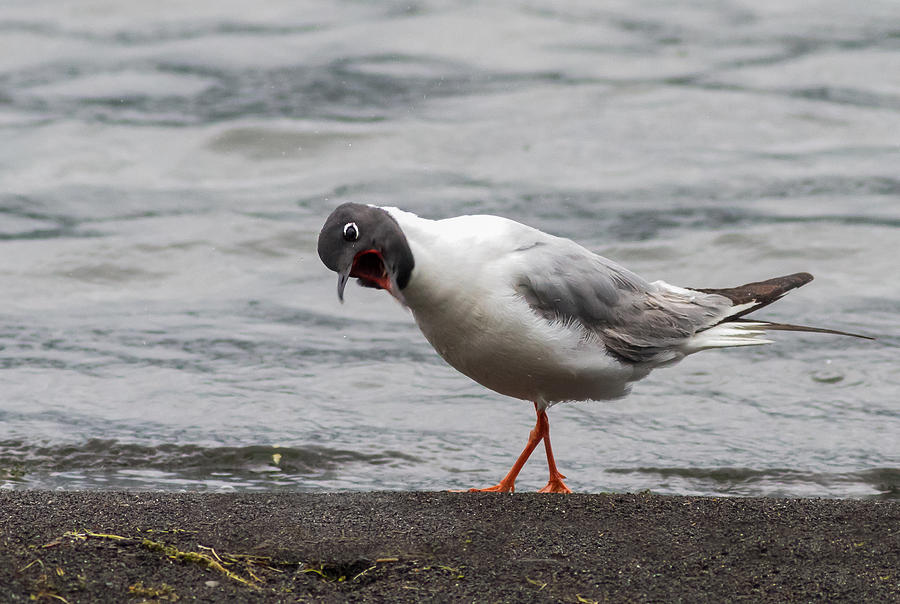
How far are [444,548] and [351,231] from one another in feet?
4.38

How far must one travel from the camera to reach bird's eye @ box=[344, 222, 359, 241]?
4.67 m

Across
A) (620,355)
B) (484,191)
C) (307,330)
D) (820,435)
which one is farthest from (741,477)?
(484,191)

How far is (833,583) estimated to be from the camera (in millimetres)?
3711

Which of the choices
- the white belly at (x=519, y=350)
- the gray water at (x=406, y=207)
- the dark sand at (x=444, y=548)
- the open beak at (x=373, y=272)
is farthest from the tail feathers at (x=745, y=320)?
the open beak at (x=373, y=272)

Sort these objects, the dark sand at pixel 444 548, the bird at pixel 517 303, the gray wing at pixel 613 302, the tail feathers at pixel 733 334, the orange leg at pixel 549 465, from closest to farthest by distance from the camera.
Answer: the dark sand at pixel 444 548
the bird at pixel 517 303
the gray wing at pixel 613 302
the orange leg at pixel 549 465
the tail feathers at pixel 733 334

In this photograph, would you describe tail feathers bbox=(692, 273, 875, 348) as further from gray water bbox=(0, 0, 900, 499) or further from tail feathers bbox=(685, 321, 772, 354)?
gray water bbox=(0, 0, 900, 499)

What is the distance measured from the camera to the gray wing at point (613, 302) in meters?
5.09

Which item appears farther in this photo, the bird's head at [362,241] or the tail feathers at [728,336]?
the tail feathers at [728,336]

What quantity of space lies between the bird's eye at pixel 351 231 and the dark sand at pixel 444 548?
3.40 ft

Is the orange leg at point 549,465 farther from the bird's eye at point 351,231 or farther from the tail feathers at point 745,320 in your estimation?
the bird's eye at point 351,231

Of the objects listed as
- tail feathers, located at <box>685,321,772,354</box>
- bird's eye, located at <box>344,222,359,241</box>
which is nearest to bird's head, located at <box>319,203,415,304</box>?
bird's eye, located at <box>344,222,359,241</box>

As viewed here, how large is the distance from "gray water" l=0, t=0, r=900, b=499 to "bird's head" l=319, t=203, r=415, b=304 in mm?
1684

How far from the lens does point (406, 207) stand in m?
10.9

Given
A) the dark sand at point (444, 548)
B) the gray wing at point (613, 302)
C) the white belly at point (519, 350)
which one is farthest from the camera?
the gray wing at point (613, 302)
